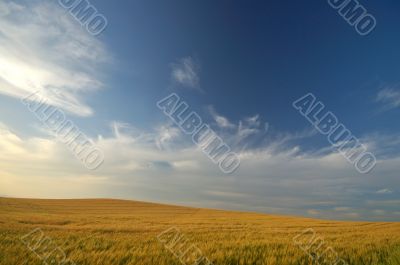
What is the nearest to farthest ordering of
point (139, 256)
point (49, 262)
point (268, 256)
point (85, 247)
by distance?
point (49, 262), point (139, 256), point (268, 256), point (85, 247)

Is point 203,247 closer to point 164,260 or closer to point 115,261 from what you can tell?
point 164,260

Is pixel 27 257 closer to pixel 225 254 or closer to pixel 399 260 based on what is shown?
pixel 225 254

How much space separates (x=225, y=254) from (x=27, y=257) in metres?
5.39

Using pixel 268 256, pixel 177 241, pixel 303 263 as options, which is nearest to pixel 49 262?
pixel 177 241

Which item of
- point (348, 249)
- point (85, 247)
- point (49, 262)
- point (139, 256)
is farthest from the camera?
point (348, 249)

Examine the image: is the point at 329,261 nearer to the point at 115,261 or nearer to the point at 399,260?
the point at 399,260

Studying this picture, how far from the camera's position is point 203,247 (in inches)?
370

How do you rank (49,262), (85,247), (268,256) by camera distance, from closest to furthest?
(49,262)
(268,256)
(85,247)

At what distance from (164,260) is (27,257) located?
360cm

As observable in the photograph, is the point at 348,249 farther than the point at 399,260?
Yes

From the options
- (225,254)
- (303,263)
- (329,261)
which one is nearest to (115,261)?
(225,254)

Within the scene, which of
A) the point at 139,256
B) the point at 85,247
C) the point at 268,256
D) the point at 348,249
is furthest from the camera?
the point at 348,249

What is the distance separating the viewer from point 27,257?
7.35 metres

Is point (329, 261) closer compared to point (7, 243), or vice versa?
point (329, 261)
